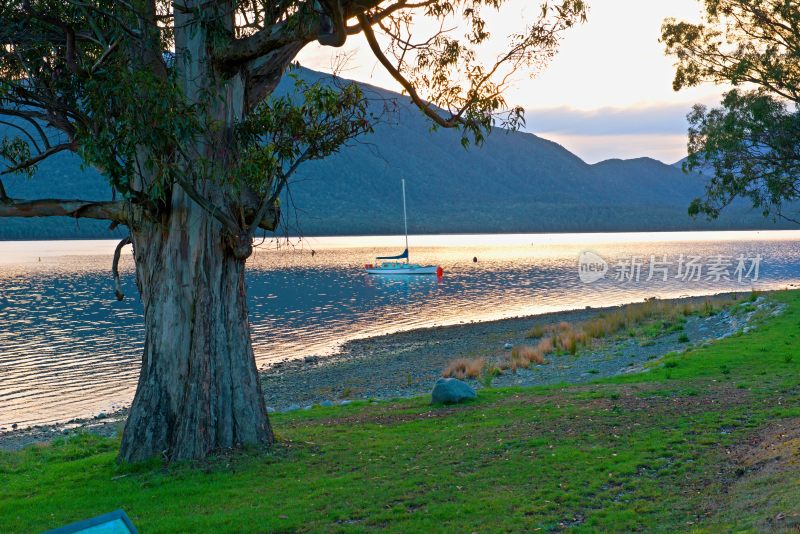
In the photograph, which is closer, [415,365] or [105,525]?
[105,525]

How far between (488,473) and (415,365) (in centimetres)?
1541

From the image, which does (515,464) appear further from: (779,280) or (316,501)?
(779,280)

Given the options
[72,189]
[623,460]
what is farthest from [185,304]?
[72,189]

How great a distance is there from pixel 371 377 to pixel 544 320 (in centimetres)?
1510

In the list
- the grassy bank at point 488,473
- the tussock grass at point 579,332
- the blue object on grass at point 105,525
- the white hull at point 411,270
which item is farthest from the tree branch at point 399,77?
the white hull at point 411,270

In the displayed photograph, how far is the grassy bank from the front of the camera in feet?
22.6

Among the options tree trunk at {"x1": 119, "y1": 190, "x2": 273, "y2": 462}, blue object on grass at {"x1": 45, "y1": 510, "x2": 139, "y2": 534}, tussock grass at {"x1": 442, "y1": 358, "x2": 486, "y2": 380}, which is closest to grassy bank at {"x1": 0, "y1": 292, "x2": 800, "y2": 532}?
tree trunk at {"x1": 119, "y1": 190, "x2": 273, "y2": 462}

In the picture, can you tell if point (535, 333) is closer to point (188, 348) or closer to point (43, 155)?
point (188, 348)

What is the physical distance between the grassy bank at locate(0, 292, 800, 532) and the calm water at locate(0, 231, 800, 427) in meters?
2.91

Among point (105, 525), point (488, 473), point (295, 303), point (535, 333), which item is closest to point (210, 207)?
point (488, 473)

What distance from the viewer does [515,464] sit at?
8625 millimetres

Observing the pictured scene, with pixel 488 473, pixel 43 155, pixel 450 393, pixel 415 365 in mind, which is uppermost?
pixel 43 155

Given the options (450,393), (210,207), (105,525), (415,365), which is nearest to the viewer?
(105,525)

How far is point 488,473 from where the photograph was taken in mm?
8367
